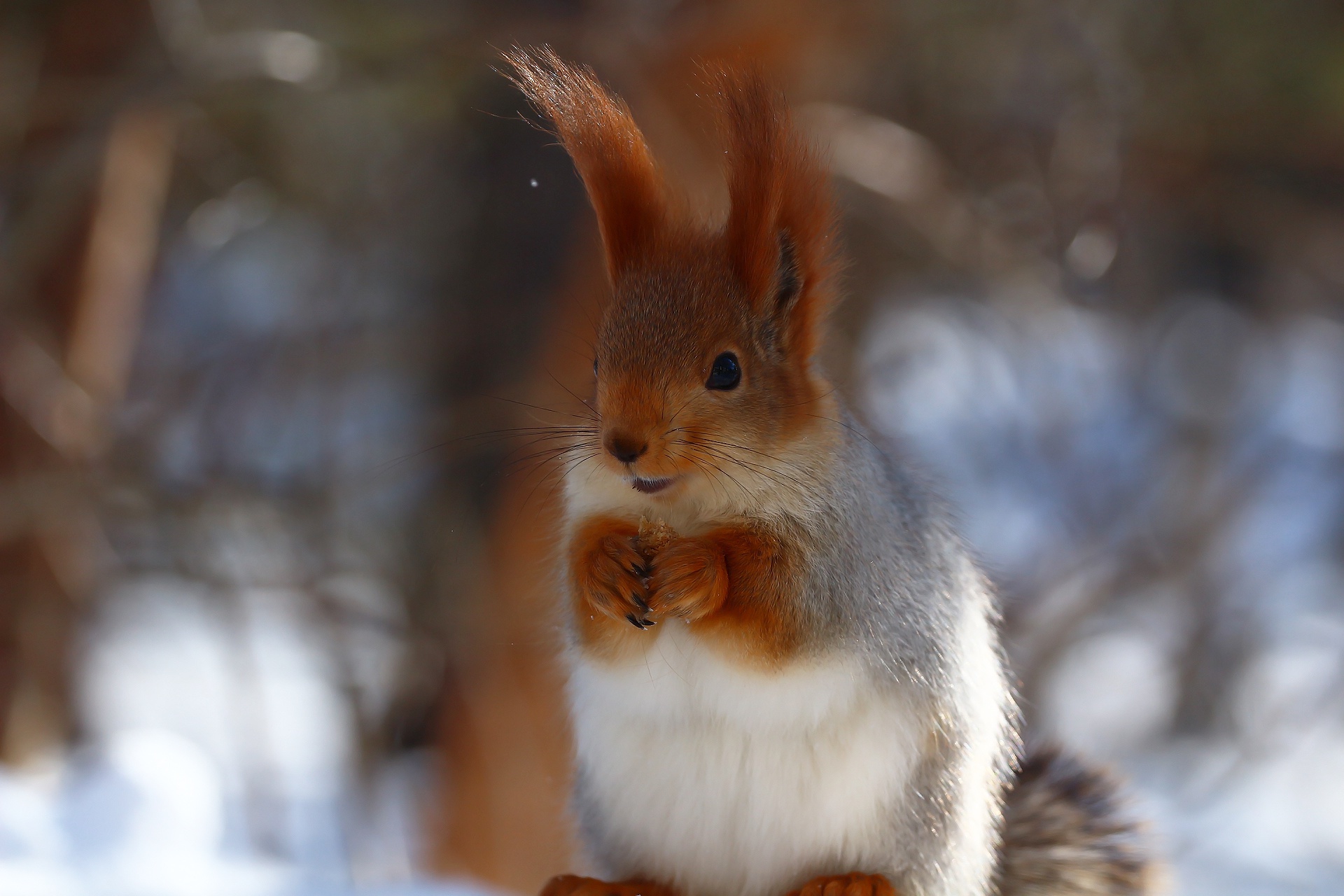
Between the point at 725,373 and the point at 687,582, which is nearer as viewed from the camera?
the point at 687,582

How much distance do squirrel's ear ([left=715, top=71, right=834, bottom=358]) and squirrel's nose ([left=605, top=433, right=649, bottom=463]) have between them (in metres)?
0.15

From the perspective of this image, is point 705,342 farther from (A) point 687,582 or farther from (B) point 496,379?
(B) point 496,379

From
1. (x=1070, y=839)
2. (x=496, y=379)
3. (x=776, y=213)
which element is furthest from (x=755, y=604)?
(x=496, y=379)

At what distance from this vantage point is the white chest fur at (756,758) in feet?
2.50

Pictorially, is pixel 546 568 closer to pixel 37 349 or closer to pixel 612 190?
pixel 612 190

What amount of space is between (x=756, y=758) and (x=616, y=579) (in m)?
0.16

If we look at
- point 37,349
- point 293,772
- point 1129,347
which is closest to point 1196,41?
point 1129,347

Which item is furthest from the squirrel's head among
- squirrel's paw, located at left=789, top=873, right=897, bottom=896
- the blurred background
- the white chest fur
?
the blurred background

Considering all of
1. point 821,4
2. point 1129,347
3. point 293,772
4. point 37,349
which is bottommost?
point 293,772

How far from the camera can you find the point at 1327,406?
333 centimetres

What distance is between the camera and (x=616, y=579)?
0.74m

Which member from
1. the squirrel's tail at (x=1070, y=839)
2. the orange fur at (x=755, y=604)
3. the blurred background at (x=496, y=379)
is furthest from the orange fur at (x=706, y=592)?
the blurred background at (x=496, y=379)

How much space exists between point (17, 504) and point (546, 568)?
1829mm

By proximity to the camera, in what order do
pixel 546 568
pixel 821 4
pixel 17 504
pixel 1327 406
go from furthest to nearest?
pixel 1327 406, pixel 17 504, pixel 821 4, pixel 546 568
